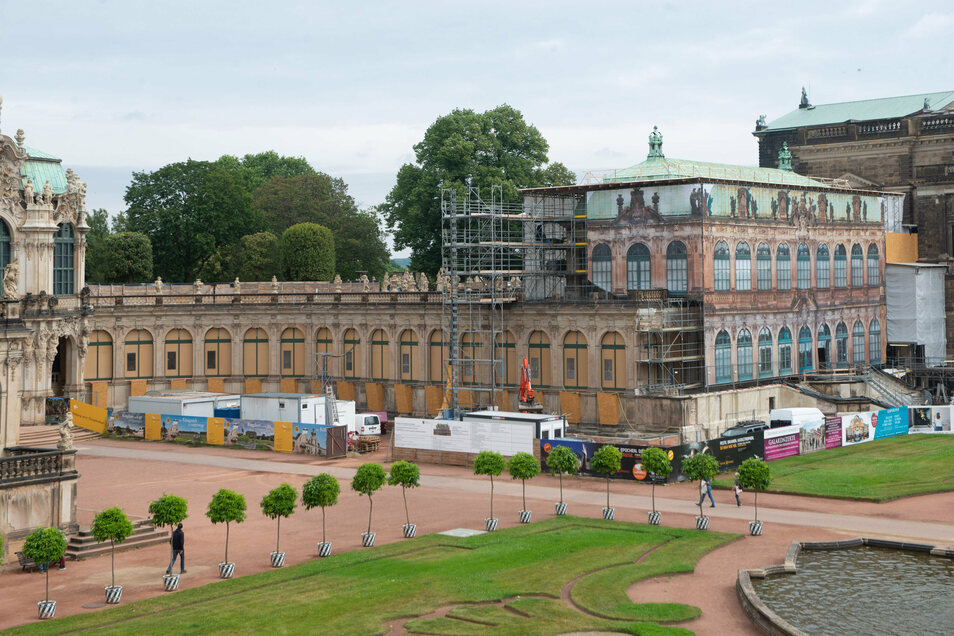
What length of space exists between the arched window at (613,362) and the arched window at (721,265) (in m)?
7.53

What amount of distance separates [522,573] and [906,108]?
75499 millimetres

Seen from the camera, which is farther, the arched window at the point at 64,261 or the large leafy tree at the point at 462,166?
the large leafy tree at the point at 462,166

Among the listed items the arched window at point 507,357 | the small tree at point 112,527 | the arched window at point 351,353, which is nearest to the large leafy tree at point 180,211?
the arched window at point 351,353

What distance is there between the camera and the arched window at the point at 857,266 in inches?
3349

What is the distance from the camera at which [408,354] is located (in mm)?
80375

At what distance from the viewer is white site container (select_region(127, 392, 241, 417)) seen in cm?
7262

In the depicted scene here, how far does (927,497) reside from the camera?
168ft

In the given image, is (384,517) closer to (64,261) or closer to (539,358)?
(539,358)

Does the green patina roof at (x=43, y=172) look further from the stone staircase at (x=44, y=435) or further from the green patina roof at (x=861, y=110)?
the green patina roof at (x=861, y=110)

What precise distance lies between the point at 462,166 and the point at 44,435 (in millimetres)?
45155

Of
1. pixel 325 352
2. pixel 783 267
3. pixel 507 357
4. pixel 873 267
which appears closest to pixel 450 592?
pixel 507 357

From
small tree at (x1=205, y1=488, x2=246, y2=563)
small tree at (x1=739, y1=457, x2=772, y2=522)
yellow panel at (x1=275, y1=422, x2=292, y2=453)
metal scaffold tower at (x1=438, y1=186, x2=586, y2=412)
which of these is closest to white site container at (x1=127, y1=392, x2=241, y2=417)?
yellow panel at (x1=275, y1=422, x2=292, y2=453)

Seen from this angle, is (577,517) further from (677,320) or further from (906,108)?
(906,108)

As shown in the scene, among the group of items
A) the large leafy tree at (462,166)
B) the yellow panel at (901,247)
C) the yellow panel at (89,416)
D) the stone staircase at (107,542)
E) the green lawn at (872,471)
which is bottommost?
the stone staircase at (107,542)
